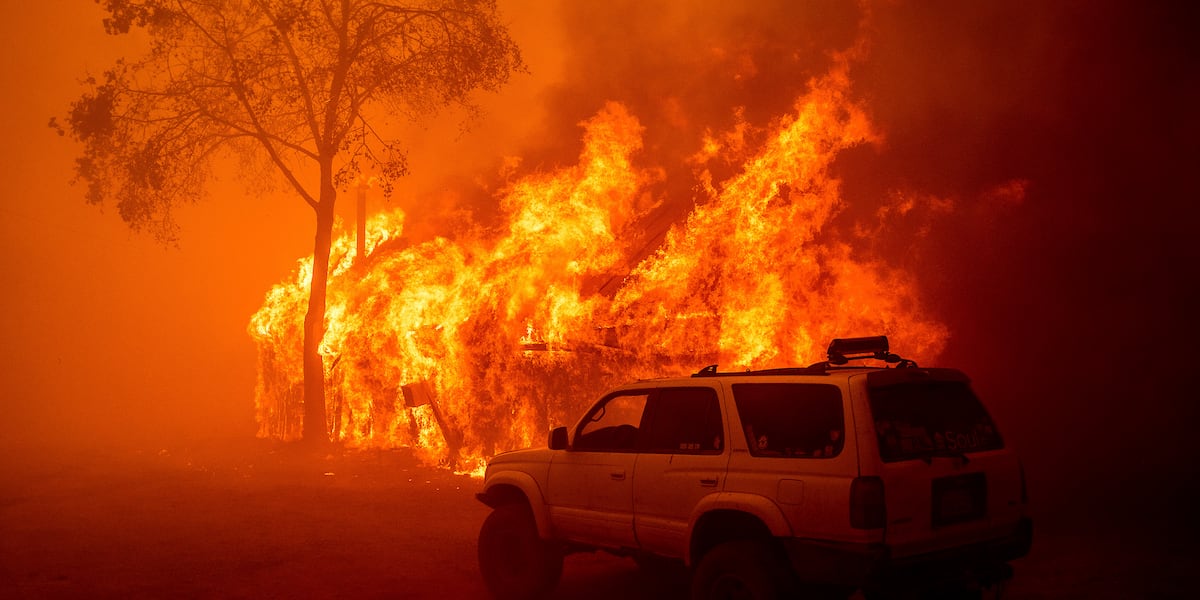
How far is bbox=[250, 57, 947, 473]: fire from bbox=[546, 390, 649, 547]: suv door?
282 inches

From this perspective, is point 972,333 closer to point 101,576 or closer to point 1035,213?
point 1035,213

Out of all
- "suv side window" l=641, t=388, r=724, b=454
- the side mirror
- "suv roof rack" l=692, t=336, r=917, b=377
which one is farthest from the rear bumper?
the side mirror

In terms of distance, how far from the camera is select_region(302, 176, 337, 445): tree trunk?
18.7 m

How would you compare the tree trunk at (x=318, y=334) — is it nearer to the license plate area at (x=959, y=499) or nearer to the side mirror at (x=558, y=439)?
the side mirror at (x=558, y=439)

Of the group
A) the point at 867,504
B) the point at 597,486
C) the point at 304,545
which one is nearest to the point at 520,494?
the point at 597,486

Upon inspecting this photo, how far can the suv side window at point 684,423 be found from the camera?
6062mm

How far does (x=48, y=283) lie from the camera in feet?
127

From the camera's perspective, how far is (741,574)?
5.42 metres

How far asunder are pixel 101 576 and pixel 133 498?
5330 millimetres

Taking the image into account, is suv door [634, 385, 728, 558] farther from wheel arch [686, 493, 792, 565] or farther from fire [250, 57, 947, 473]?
fire [250, 57, 947, 473]

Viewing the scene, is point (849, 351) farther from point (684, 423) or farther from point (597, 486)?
point (597, 486)

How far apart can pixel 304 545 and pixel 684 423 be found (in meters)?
5.81

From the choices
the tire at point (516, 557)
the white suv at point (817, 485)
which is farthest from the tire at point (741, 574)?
the tire at point (516, 557)

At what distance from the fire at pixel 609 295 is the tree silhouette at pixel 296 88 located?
3.08 metres
